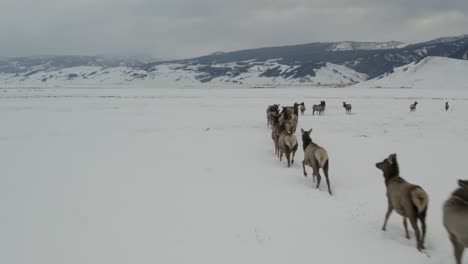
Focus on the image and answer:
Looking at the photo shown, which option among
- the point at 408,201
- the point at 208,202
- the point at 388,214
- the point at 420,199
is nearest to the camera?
the point at 420,199

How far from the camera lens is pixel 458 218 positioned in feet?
17.9

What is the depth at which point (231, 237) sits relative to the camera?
23.1ft

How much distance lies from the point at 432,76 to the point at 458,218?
14863 cm

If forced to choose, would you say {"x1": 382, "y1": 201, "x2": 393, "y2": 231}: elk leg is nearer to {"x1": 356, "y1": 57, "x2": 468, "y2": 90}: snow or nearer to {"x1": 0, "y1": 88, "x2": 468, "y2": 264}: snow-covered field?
{"x1": 0, "y1": 88, "x2": 468, "y2": 264}: snow-covered field

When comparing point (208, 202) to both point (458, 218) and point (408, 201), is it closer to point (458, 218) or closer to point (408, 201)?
point (408, 201)

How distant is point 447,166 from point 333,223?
7.11 metres

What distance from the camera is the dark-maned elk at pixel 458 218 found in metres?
5.36

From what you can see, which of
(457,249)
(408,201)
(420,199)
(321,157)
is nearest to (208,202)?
(321,157)

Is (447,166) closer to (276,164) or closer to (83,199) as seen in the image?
(276,164)

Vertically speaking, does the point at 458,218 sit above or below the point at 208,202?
above

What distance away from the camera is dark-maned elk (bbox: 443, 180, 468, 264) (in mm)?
5363

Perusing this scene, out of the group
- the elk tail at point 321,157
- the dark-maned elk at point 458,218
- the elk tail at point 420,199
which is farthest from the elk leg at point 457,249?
the elk tail at point 321,157

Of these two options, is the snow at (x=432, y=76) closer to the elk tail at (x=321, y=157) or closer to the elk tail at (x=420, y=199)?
the elk tail at (x=321, y=157)

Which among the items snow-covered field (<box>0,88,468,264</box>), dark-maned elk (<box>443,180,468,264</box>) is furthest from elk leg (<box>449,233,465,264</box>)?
snow-covered field (<box>0,88,468,264</box>)
